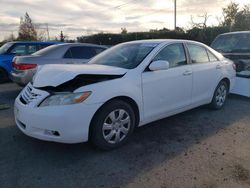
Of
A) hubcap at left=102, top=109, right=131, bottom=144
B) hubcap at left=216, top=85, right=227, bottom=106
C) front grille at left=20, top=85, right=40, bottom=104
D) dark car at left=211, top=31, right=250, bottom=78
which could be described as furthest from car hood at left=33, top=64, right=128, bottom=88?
dark car at left=211, top=31, right=250, bottom=78

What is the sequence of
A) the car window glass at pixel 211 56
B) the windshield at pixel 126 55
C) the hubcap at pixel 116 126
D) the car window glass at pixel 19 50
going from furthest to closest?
the car window glass at pixel 19 50, the car window glass at pixel 211 56, the windshield at pixel 126 55, the hubcap at pixel 116 126

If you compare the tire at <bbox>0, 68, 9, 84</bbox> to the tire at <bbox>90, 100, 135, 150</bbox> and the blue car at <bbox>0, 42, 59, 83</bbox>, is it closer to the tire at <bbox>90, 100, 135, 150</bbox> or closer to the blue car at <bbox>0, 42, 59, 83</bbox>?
the blue car at <bbox>0, 42, 59, 83</bbox>

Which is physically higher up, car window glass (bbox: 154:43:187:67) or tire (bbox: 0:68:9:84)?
car window glass (bbox: 154:43:187:67)

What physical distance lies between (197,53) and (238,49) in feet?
10.6

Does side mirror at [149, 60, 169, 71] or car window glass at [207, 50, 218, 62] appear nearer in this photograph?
side mirror at [149, 60, 169, 71]

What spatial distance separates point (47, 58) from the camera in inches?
282

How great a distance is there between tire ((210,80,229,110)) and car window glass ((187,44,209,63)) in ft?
2.52

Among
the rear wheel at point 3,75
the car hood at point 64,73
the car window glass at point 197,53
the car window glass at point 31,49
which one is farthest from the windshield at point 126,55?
the rear wheel at point 3,75

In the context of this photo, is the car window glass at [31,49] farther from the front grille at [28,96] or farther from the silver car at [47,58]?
the front grille at [28,96]

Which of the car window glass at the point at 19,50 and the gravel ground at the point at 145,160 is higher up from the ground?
Result: the car window glass at the point at 19,50

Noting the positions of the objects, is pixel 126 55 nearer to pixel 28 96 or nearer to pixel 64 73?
pixel 64 73

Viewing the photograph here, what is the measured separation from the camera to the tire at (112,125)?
3.54m

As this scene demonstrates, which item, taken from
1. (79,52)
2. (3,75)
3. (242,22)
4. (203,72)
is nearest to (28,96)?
(203,72)

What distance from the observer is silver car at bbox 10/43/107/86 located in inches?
271
